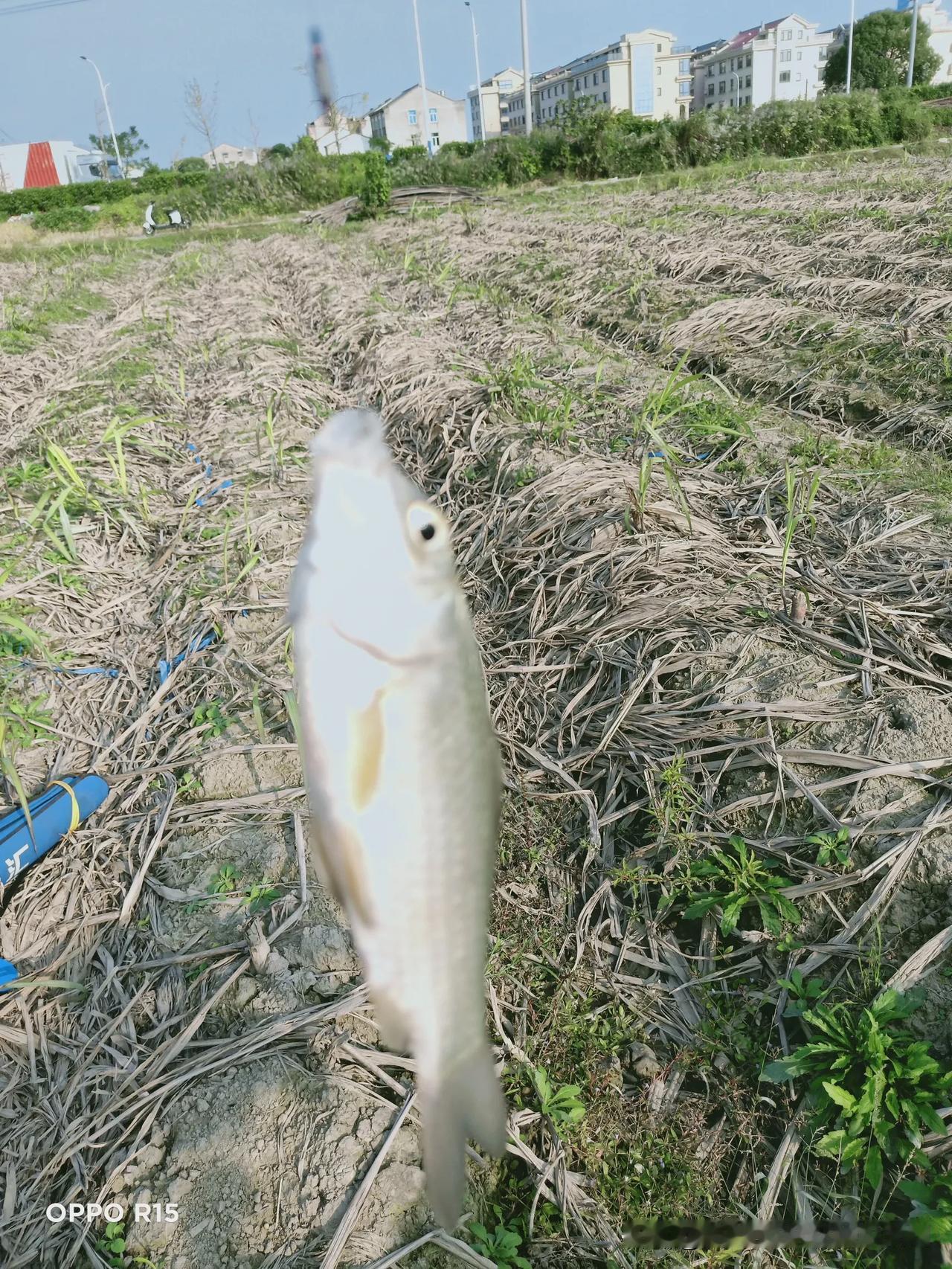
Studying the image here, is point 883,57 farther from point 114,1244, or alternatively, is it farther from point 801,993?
point 114,1244

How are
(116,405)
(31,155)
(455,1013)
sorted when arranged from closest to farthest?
(455,1013) < (116,405) < (31,155)

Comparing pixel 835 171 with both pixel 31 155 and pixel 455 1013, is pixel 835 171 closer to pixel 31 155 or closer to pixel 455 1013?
pixel 455 1013

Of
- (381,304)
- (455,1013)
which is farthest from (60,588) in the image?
(381,304)

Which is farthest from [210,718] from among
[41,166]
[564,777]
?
[41,166]

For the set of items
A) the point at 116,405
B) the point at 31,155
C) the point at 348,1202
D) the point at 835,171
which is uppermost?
the point at 31,155

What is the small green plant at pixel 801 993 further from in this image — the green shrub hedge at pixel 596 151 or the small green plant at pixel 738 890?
A: the green shrub hedge at pixel 596 151

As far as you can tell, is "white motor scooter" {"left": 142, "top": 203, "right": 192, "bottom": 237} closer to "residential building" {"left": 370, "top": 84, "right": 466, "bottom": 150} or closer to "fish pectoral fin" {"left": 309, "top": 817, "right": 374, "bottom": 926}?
"fish pectoral fin" {"left": 309, "top": 817, "right": 374, "bottom": 926}

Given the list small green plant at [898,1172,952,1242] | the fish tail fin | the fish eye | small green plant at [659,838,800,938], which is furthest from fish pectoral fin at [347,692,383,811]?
small green plant at [659,838,800,938]

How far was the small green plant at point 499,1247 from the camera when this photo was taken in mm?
1767

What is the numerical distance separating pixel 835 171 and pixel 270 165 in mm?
20703

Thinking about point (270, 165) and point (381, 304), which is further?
point (270, 165)

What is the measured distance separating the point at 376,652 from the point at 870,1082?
1.89 metres

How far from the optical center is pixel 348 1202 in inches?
68.6

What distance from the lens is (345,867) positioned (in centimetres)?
55
